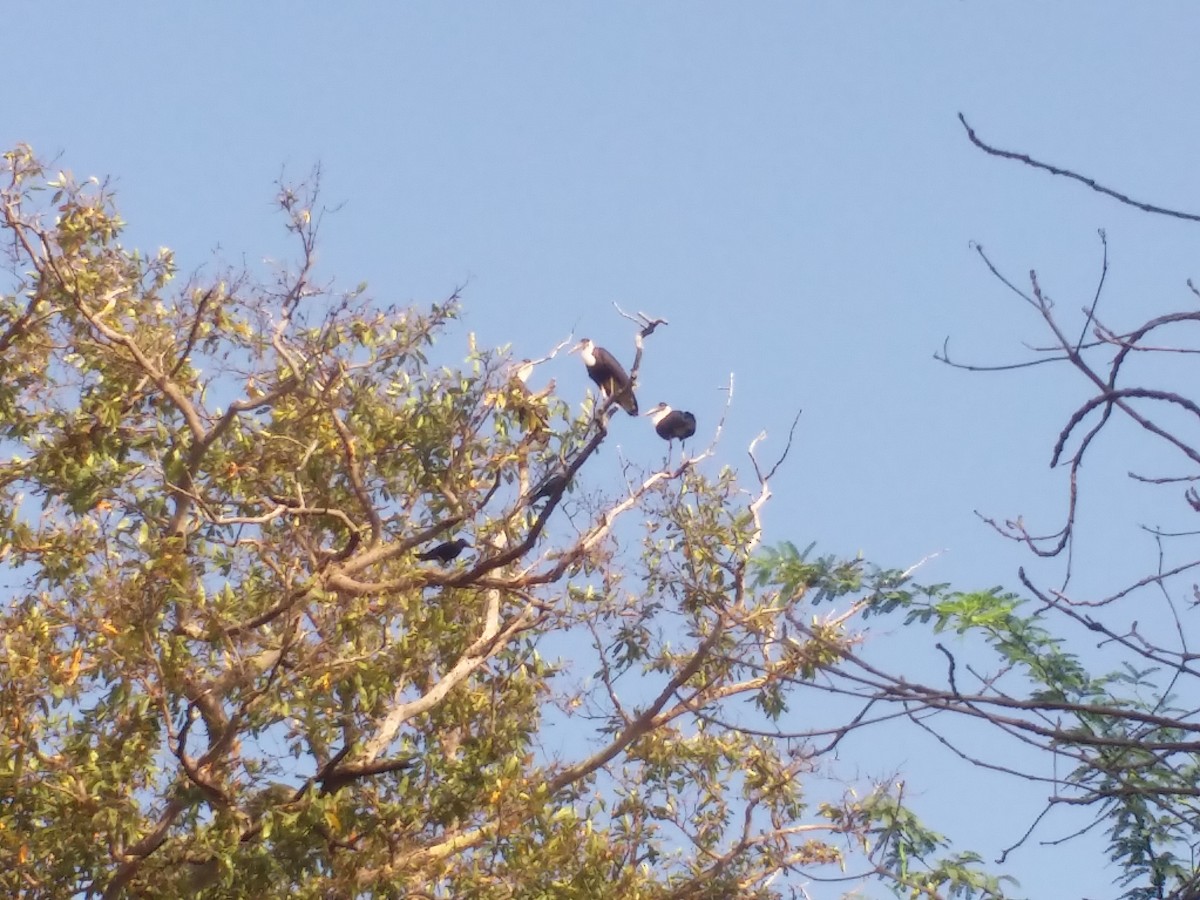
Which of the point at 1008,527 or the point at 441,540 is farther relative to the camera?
the point at 441,540

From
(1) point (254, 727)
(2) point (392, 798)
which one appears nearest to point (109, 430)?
(1) point (254, 727)

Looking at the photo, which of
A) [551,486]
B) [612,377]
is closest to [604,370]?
[612,377]

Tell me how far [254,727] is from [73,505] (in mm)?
1586

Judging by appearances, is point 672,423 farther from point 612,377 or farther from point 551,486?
point 551,486

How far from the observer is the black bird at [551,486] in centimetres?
776

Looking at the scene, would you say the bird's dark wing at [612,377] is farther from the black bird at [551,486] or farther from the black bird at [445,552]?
the black bird at [445,552]

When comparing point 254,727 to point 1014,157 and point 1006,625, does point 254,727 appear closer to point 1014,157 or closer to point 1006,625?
point 1006,625

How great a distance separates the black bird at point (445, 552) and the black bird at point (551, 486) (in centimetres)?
50

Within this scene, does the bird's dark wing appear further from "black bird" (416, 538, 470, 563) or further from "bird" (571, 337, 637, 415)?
"black bird" (416, 538, 470, 563)

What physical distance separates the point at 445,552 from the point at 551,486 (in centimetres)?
77

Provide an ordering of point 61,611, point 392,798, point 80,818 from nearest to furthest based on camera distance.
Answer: point 80,818, point 61,611, point 392,798

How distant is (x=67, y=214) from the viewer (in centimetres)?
800

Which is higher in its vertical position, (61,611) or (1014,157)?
(61,611)

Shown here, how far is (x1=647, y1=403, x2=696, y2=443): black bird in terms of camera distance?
30.0ft
